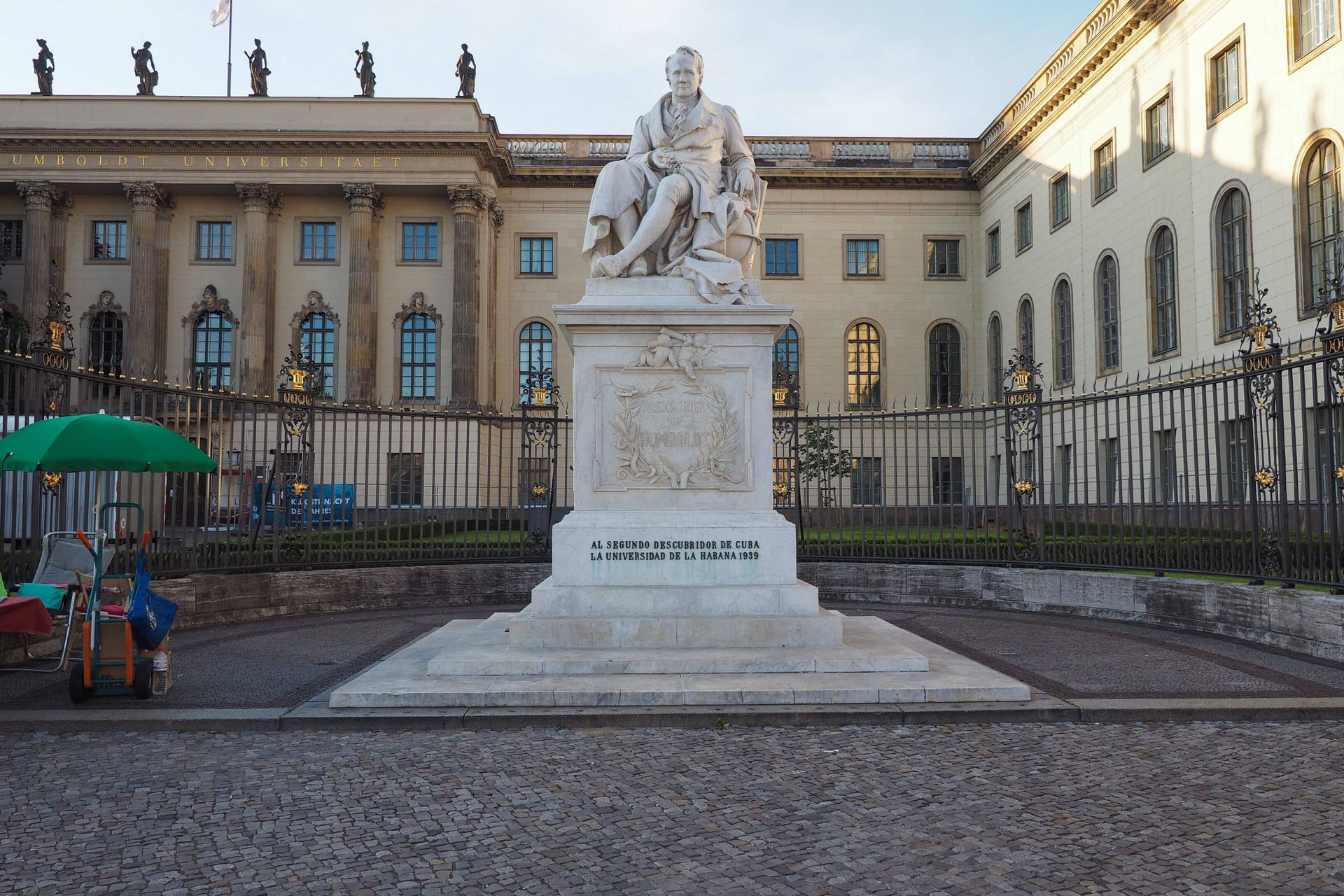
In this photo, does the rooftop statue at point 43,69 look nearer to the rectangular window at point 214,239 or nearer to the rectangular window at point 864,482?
the rectangular window at point 214,239

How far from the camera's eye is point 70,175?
39844 mm

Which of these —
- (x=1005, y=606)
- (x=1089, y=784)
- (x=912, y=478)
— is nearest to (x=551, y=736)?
(x=1089, y=784)

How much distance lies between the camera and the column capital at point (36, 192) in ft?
130

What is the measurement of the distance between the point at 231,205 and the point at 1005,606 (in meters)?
38.4

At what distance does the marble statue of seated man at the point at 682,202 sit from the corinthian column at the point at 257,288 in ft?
113

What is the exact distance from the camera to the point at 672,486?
298 inches

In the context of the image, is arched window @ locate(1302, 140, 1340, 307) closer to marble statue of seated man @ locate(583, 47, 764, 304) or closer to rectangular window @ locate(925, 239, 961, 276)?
marble statue of seated man @ locate(583, 47, 764, 304)

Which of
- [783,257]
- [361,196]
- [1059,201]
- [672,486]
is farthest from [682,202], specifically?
[783,257]

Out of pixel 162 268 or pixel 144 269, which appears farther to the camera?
pixel 162 268

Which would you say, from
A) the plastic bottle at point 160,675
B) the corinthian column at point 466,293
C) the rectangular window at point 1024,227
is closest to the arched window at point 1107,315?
the rectangular window at point 1024,227

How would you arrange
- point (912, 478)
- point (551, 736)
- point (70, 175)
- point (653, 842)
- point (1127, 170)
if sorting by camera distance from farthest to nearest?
point (70, 175), point (912, 478), point (1127, 170), point (551, 736), point (653, 842)

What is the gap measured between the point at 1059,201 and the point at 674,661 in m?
33.2

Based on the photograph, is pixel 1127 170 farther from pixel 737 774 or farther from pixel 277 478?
pixel 737 774

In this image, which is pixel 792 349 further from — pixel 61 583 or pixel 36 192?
pixel 61 583
